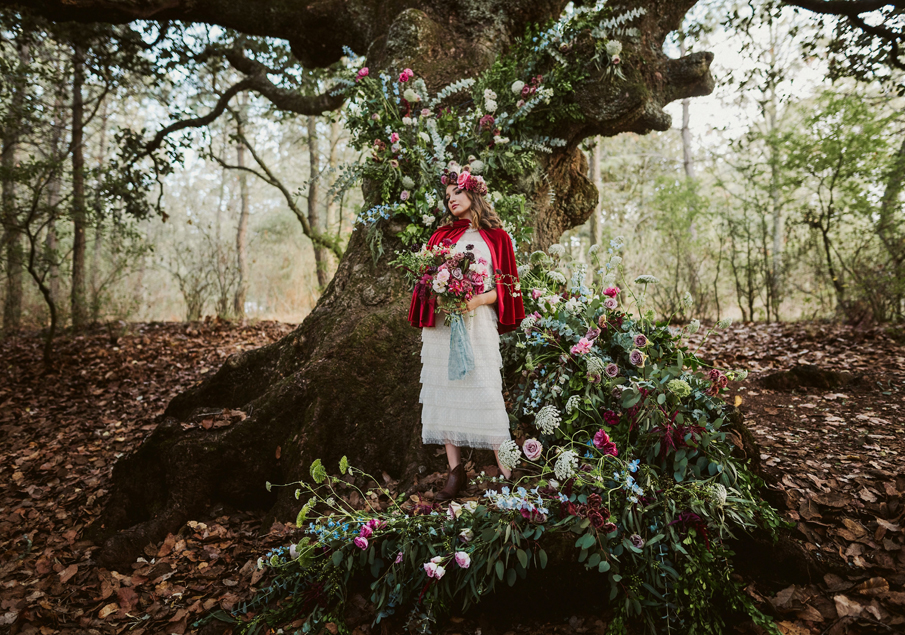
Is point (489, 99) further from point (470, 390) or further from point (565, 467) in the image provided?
point (565, 467)

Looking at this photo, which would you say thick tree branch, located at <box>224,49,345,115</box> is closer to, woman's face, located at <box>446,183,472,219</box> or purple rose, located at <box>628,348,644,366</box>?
woman's face, located at <box>446,183,472,219</box>

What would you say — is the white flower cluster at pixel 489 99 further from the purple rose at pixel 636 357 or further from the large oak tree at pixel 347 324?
the purple rose at pixel 636 357

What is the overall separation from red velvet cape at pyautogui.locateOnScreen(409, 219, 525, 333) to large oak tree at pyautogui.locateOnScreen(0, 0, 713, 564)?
2.22ft

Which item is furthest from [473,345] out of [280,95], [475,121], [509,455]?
[280,95]

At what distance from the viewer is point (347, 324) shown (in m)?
3.67

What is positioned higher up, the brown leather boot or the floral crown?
the floral crown

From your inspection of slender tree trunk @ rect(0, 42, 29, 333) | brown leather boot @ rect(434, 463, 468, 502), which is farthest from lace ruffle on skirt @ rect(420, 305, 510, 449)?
slender tree trunk @ rect(0, 42, 29, 333)

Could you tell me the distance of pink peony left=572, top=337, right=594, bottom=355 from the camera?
2613mm

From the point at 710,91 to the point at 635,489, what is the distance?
465 centimetres

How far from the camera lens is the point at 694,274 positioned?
8.77 meters

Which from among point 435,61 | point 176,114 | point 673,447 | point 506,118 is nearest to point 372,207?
point 506,118

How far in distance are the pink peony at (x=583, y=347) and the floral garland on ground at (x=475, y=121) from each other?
137cm

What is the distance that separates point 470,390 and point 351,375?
1.03 meters

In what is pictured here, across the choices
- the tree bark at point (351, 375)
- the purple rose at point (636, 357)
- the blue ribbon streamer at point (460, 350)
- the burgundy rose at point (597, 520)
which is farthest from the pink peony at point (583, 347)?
the tree bark at point (351, 375)
